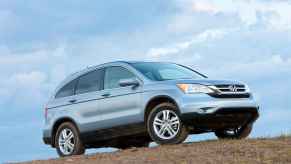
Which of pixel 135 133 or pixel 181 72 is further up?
pixel 181 72

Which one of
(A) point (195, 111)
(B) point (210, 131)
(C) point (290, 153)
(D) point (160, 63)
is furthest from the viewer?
(D) point (160, 63)

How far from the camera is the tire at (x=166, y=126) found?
13992 mm

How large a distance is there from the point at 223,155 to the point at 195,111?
1563mm

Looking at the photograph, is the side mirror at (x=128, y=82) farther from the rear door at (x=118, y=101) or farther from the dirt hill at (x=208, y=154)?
the dirt hill at (x=208, y=154)

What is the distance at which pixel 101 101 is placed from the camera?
1538 centimetres

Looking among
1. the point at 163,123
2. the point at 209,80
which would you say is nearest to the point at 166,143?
the point at 163,123

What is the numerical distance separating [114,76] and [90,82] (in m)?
0.74

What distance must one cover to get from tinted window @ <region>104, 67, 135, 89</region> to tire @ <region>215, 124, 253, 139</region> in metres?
2.25

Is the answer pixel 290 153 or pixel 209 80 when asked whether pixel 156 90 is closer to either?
pixel 209 80

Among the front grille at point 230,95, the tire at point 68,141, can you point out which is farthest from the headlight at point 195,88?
the tire at point 68,141

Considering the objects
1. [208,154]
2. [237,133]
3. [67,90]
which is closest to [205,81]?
[237,133]

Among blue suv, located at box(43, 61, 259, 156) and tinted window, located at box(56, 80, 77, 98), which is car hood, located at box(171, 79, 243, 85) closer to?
blue suv, located at box(43, 61, 259, 156)

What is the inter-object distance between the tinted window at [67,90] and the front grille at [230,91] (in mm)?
3605

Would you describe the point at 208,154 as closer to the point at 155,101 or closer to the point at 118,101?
the point at 155,101
